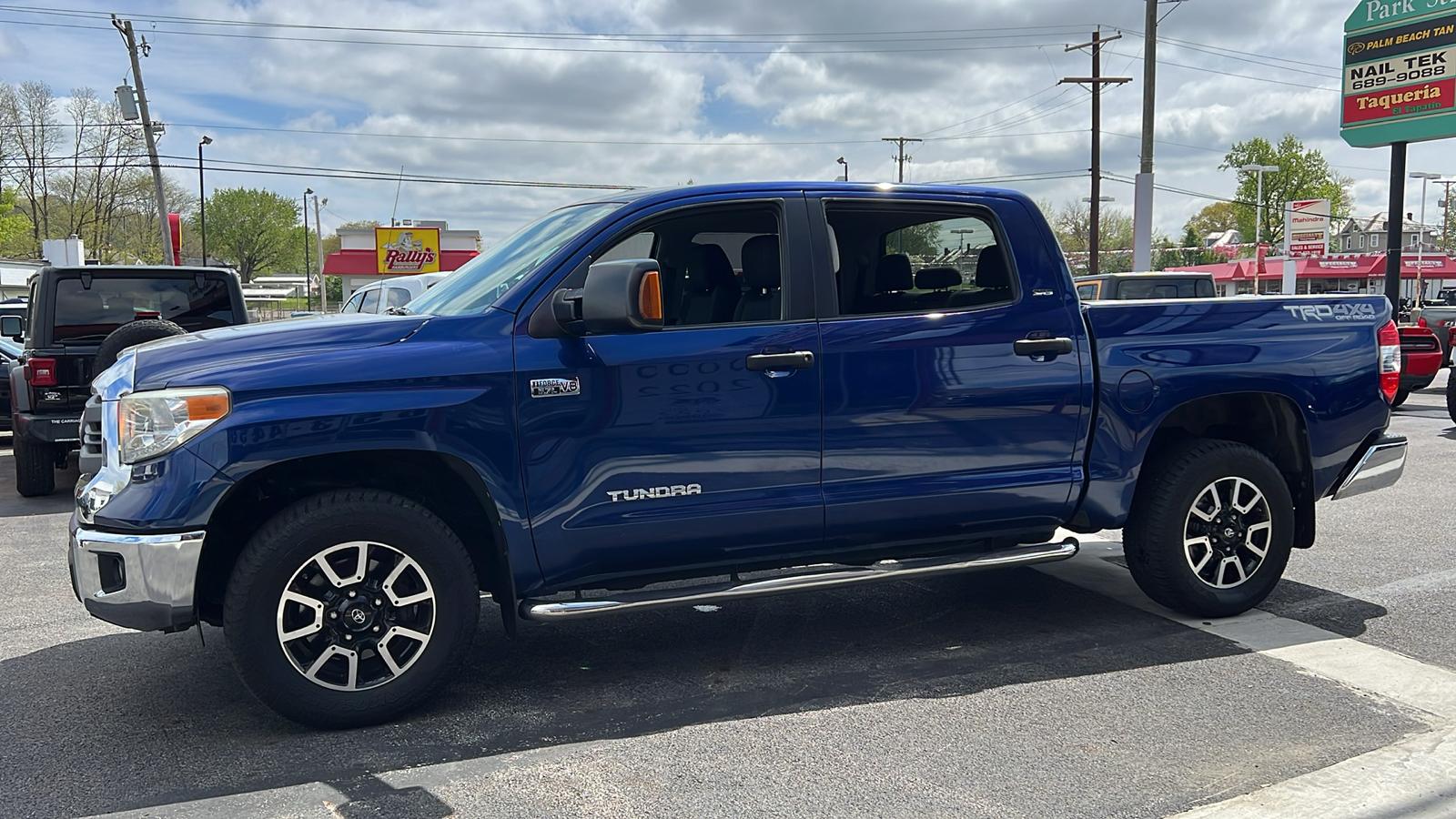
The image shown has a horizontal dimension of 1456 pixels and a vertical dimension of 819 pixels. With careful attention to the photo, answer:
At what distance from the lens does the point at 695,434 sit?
4.27 meters

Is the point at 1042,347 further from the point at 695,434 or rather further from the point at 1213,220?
the point at 1213,220

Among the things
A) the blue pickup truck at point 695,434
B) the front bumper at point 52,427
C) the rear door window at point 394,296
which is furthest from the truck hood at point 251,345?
the rear door window at point 394,296

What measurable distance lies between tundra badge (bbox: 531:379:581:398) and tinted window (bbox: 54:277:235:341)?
6819 millimetres

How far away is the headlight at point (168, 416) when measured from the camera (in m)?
3.75

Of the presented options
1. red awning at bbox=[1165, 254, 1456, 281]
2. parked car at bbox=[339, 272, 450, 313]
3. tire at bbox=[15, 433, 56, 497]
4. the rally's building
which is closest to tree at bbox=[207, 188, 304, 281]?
the rally's building

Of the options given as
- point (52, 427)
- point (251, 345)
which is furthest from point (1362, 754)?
point (52, 427)

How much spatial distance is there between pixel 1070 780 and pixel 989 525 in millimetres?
1500

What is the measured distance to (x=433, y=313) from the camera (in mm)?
4402

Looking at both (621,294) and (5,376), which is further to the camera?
(5,376)

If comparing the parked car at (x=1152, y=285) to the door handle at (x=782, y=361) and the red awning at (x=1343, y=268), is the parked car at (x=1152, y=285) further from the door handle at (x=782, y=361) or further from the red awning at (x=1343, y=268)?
the red awning at (x=1343, y=268)

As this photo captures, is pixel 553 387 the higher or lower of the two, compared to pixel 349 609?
higher

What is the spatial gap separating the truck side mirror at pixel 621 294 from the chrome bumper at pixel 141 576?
152 centimetres

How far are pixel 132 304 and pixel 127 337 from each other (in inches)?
73.3

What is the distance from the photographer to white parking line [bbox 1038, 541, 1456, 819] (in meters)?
3.39
